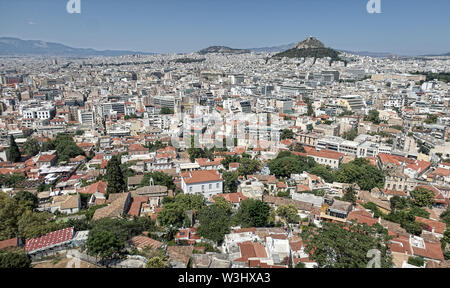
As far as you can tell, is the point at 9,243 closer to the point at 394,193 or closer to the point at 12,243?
the point at 12,243

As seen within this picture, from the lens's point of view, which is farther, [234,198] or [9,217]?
[234,198]

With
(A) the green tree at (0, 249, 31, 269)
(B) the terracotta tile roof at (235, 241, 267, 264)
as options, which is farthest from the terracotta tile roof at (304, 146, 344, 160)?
(A) the green tree at (0, 249, 31, 269)

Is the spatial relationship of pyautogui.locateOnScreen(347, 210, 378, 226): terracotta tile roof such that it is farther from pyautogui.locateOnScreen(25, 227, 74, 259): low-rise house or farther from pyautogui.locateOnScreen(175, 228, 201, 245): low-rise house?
pyautogui.locateOnScreen(25, 227, 74, 259): low-rise house

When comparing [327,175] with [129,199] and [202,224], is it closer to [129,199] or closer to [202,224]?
[202,224]

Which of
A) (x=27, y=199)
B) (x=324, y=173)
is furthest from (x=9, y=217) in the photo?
(x=324, y=173)

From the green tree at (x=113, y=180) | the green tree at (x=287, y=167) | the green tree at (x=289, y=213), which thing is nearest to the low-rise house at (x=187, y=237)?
the green tree at (x=289, y=213)

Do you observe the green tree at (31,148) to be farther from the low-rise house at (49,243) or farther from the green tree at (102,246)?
the green tree at (102,246)
